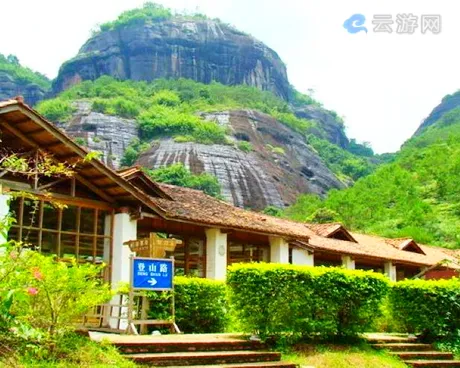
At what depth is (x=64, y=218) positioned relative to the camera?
47.3 ft

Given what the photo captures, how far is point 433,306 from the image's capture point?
40.2ft

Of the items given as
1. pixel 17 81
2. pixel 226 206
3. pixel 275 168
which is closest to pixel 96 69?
pixel 17 81

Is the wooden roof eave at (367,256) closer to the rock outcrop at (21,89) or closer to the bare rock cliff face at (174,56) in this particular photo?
the bare rock cliff face at (174,56)

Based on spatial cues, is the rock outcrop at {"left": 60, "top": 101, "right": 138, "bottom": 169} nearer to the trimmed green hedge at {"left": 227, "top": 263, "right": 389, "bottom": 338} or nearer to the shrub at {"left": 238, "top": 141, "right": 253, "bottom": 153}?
the shrub at {"left": 238, "top": 141, "right": 253, "bottom": 153}

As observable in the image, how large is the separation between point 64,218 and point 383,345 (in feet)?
25.2

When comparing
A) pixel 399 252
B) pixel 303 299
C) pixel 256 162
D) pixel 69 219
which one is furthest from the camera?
pixel 256 162

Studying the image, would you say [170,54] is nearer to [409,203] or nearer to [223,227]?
[409,203]

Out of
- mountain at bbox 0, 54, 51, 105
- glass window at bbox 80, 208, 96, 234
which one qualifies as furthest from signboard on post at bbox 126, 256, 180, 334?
mountain at bbox 0, 54, 51, 105

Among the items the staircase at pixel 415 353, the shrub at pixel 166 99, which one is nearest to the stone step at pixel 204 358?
the staircase at pixel 415 353

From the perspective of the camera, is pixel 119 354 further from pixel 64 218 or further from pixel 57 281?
pixel 64 218

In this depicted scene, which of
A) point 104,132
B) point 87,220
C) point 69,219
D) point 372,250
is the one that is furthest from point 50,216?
point 104,132

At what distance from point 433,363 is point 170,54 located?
309 ft

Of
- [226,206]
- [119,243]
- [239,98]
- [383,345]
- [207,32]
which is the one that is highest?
[207,32]

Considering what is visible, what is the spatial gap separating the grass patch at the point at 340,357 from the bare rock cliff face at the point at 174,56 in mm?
91135
